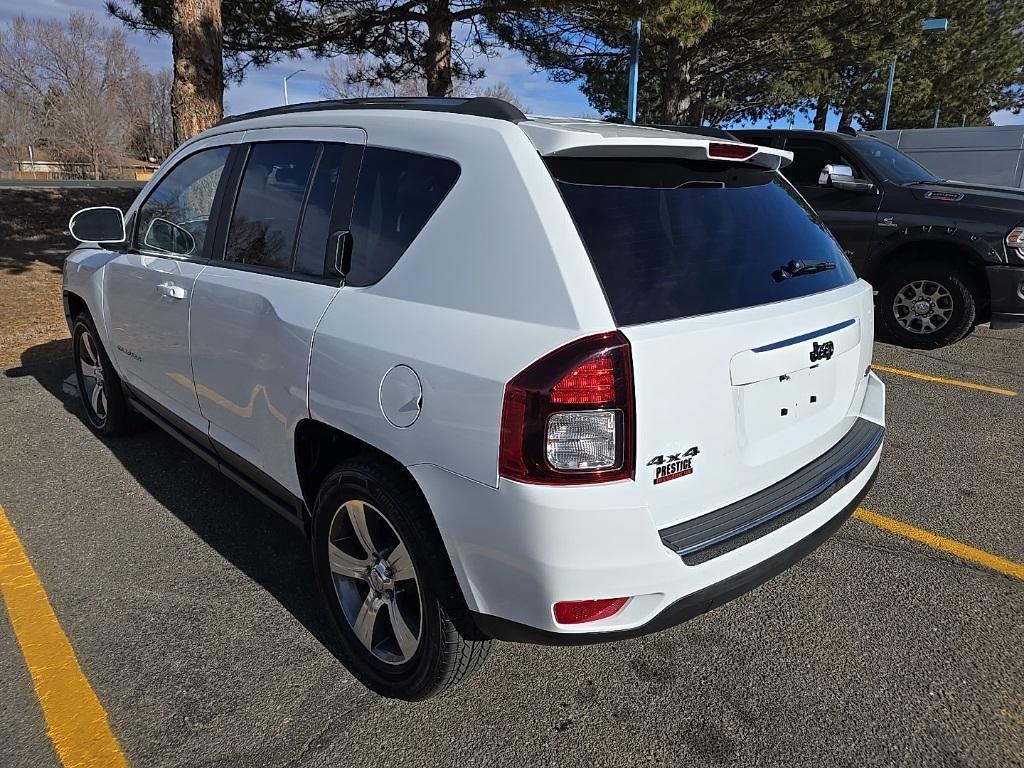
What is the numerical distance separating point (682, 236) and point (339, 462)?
1.37m

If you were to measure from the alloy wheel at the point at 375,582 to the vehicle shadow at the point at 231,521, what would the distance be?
25cm

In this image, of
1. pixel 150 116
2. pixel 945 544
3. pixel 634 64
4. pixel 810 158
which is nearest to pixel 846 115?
pixel 634 64

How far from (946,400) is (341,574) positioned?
474 centimetres

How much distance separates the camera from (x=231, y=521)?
3.44 m

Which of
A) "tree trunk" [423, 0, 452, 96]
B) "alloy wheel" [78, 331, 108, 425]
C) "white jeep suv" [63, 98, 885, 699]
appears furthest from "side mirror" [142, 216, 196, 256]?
"tree trunk" [423, 0, 452, 96]

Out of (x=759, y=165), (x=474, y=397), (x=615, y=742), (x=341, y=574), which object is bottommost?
(x=615, y=742)

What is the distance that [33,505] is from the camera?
12.0 feet

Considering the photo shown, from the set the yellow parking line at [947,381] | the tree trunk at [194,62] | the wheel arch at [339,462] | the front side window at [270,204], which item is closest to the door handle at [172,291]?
the front side window at [270,204]

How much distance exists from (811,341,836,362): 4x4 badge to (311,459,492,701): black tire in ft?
4.14

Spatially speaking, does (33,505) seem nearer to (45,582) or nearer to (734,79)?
(45,582)

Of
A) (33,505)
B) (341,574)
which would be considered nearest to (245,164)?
(341,574)

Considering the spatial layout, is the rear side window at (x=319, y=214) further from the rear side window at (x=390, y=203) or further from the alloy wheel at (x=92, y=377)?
the alloy wheel at (x=92, y=377)

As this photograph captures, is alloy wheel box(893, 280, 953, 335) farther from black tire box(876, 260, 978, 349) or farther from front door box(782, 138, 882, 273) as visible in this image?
front door box(782, 138, 882, 273)

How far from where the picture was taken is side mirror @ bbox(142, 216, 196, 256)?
3.24 metres
